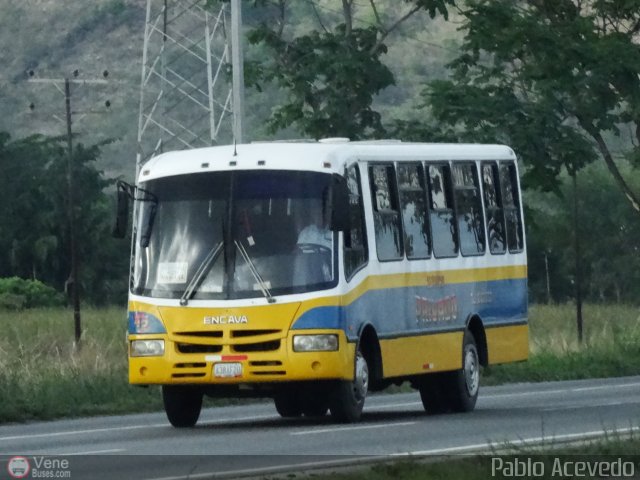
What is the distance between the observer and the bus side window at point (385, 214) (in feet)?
75.4

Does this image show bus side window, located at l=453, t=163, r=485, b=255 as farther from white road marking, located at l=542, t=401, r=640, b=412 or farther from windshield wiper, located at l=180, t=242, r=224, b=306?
windshield wiper, located at l=180, t=242, r=224, b=306

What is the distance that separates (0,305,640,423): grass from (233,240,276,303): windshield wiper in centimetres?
416

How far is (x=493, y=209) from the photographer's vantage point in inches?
1026

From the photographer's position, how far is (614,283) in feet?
270

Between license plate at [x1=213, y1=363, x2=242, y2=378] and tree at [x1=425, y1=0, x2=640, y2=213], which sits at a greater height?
tree at [x1=425, y1=0, x2=640, y2=213]

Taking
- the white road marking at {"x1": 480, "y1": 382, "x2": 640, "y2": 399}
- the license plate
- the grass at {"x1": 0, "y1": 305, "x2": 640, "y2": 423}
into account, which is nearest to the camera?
the license plate

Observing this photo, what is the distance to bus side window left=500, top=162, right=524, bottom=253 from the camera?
26.5 metres

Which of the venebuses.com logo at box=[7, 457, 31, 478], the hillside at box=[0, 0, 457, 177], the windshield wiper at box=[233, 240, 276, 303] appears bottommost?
the venebuses.com logo at box=[7, 457, 31, 478]

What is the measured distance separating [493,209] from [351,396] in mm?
5139

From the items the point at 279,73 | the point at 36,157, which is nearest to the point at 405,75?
the point at 36,157

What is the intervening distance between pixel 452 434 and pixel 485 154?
22.5 ft

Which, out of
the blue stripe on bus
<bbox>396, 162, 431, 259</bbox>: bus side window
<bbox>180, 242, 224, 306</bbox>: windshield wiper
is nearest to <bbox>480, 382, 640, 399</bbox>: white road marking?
the blue stripe on bus

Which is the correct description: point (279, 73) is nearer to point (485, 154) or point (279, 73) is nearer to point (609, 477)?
point (485, 154)

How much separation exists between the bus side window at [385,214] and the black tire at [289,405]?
1.89 meters
